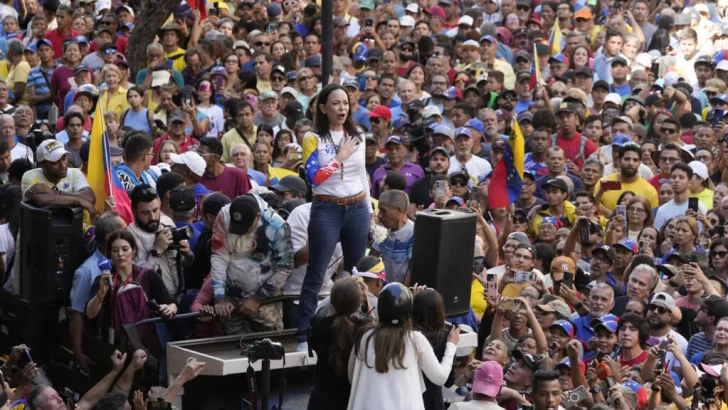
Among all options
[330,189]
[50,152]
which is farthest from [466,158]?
[330,189]

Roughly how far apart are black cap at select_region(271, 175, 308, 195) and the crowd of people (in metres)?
0.02

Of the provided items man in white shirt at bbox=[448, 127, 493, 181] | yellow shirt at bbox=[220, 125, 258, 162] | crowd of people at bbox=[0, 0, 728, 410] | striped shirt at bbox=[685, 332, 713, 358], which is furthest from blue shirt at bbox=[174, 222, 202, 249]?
man in white shirt at bbox=[448, 127, 493, 181]

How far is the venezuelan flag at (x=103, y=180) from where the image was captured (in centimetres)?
1153

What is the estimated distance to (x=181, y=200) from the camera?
36.9ft

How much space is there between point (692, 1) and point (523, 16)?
224cm

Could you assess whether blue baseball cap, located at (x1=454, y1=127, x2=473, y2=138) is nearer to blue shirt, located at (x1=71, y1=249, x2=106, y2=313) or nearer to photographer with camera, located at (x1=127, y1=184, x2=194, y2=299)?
photographer with camera, located at (x1=127, y1=184, x2=194, y2=299)

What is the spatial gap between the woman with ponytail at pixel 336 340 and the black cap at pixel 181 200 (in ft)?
8.47

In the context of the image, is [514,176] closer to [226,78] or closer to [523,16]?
[226,78]

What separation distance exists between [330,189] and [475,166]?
18.0 ft

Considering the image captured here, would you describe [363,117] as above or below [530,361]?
above

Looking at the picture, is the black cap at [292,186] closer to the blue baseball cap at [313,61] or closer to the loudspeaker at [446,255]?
the loudspeaker at [446,255]

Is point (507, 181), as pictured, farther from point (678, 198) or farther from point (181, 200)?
point (181, 200)

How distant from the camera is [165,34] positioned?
61.6 feet

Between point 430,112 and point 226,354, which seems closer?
point 226,354
